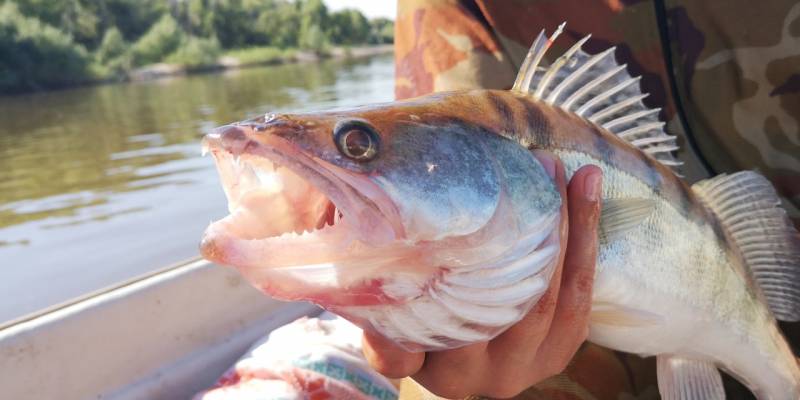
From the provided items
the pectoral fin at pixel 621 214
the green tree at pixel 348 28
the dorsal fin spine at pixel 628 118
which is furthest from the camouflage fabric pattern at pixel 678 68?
the green tree at pixel 348 28

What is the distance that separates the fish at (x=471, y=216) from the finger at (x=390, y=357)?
209mm

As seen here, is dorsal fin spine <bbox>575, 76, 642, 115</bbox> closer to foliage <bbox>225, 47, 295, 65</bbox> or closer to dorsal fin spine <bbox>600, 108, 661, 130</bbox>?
dorsal fin spine <bbox>600, 108, 661, 130</bbox>

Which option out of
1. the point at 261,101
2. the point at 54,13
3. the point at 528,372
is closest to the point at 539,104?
the point at 528,372

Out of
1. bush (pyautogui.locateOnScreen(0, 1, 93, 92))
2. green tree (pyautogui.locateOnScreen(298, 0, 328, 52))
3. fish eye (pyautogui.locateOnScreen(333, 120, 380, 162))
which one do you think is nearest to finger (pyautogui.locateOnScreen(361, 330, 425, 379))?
fish eye (pyautogui.locateOnScreen(333, 120, 380, 162))

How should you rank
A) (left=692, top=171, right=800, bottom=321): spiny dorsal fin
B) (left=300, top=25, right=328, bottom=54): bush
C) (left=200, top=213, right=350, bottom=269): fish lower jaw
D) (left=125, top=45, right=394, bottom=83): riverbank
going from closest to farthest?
(left=200, top=213, right=350, bottom=269): fish lower jaw, (left=692, top=171, right=800, bottom=321): spiny dorsal fin, (left=125, top=45, right=394, bottom=83): riverbank, (left=300, top=25, right=328, bottom=54): bush

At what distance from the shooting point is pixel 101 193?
9.95 m

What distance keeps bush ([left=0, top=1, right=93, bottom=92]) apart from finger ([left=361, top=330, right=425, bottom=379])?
39.3m

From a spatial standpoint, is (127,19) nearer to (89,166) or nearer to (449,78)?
(89,166)

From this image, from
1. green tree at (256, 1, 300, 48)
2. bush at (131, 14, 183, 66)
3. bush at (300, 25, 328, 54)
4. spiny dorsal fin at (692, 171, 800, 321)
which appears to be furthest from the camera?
green tree at (256, 1, 300, 48)

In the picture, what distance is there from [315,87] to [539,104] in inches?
1048

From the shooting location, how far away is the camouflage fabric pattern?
174 centimetres

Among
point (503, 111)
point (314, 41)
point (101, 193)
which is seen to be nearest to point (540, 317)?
point (503, 111)

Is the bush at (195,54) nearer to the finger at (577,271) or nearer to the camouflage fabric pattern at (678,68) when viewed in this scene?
the camouflage fabric pattern at (678,68)

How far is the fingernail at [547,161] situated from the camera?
1215 millimetres
